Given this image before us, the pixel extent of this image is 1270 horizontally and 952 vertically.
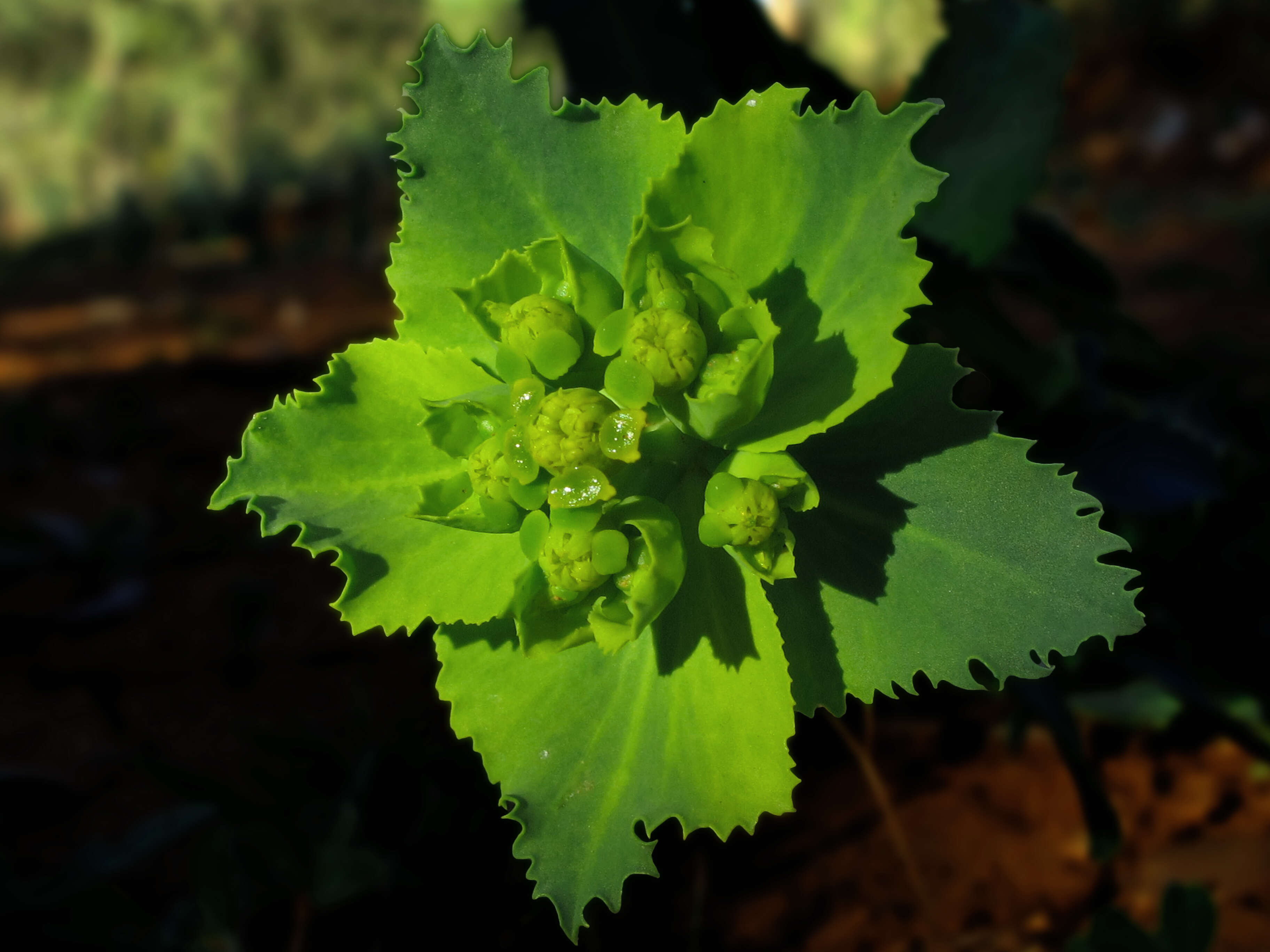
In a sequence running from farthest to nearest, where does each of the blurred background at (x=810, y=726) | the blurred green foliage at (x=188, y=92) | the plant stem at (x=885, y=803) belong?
the blurred green foliage at (x=188, y=92) → the blurred background at (x=810, y=726) → the plant stem at (x=885, y=803)

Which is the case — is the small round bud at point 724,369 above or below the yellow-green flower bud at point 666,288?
below

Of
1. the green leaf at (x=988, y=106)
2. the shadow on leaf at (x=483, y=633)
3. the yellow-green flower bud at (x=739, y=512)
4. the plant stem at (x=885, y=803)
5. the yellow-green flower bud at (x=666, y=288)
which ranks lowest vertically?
the plant stem at (x=885, y=803)

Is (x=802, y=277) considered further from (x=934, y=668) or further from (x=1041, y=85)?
(x=1041, y=85)

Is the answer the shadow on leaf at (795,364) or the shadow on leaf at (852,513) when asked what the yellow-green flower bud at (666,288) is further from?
the shadow on leaf at (852,513)

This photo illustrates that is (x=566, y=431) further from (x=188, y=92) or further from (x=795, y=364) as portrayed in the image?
(x=188, y=92)

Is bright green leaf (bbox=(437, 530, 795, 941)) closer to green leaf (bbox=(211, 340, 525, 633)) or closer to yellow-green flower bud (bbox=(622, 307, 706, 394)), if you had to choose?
green leaf (bbox=(211, 340, 525, 633))

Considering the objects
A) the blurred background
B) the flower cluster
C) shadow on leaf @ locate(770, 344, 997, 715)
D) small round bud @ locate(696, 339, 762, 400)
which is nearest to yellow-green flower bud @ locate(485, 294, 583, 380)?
the flower cluster

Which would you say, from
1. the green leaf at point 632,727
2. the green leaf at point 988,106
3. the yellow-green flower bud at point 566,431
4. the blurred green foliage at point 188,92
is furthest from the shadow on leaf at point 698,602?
the blurred green foliage at point 188,92
